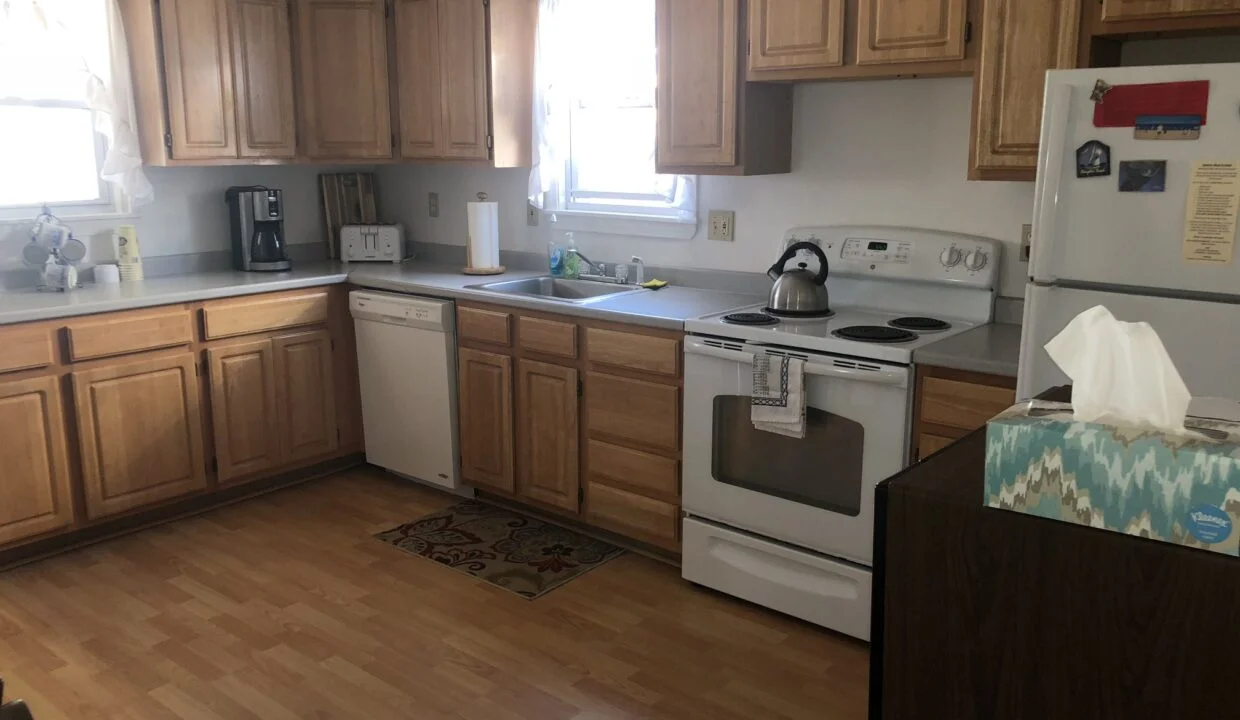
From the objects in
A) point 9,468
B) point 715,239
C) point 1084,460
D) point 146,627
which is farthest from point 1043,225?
point 9,468

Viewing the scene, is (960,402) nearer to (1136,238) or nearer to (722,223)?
(1136,238)

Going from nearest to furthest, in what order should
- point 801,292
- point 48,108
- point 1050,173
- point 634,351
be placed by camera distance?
point 1050,173 < point 801,292 < point 634,351 < point 48,108

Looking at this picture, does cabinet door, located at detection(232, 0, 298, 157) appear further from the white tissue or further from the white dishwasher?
the white tissue

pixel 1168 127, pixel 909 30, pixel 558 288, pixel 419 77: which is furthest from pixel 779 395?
pixel 419 77

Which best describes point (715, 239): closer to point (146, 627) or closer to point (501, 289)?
point (501, 289)

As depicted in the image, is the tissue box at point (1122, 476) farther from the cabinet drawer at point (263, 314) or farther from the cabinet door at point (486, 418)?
the cabinet drawer at point (263, 314)

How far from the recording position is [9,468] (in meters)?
3.32

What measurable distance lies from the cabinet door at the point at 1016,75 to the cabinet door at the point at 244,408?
279cm

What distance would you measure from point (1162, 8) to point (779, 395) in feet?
4.36

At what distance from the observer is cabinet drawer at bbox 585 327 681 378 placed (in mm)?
3176

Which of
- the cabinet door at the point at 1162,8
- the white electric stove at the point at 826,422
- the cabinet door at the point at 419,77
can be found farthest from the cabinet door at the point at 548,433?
the cabinet door at the point at 1162,8

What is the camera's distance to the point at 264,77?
13.8 ft

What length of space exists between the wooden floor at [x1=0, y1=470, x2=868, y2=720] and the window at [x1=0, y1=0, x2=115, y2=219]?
1458 millimetres

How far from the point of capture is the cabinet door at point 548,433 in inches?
139
